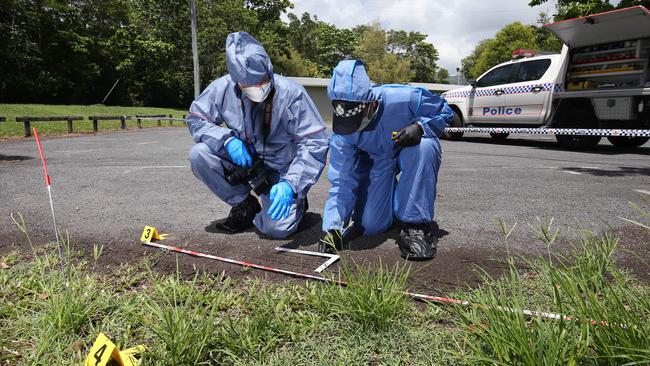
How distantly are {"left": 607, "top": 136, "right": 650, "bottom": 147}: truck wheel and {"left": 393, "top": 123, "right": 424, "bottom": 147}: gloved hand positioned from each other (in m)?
8.43

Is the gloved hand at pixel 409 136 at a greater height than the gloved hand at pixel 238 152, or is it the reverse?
the gloved hand at pixel 409 136

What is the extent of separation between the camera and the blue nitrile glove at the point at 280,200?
263 centimetres

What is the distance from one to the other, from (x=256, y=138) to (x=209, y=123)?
13.2 inches

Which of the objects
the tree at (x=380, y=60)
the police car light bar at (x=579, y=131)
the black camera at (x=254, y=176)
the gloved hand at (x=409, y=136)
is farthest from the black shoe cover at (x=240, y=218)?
the tree at (x=380, y=60)

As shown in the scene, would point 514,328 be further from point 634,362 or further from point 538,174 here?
point 538,174

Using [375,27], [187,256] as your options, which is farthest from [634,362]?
[375,27]

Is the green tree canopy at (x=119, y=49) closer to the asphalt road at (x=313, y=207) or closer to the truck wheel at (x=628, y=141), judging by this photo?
the asphalt road at (x=313, y=207)

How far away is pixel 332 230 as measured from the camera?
2703 mm

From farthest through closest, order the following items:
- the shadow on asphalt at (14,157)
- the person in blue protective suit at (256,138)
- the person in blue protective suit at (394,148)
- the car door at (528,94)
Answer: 1. the car door at (528,94)
2. the shadow on asphalt at (14,157)
3. the person in blue protective suit at (256,138)
4. the person in blue protective suit at (394,148)

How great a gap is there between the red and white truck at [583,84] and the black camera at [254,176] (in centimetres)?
679

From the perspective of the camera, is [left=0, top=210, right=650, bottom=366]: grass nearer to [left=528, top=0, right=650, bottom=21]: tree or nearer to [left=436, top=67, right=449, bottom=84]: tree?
[left=528, top=0, right=650, bottom=21]: tree

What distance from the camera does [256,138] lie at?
3084mm

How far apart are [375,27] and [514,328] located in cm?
4901

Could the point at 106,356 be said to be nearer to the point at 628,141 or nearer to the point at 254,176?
the point at 254,176
